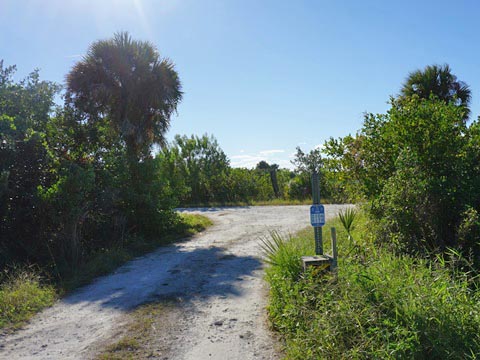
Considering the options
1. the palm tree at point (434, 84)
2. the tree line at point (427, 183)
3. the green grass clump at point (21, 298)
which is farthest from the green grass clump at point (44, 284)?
the palm tree at point (434, 84)

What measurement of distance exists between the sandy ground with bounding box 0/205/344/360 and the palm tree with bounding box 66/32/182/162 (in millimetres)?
5833

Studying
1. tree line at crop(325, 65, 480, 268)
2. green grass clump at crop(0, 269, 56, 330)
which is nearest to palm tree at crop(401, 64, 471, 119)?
tree line at crop(325, 65, 480, 268)

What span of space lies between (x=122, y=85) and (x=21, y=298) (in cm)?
876

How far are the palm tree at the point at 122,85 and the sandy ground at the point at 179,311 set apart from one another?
19.1 feet

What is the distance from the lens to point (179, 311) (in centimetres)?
507

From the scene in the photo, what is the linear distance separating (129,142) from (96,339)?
30.3ft

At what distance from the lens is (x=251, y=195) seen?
963 inches

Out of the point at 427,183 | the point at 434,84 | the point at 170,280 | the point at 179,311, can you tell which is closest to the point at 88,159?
the point at 170,280

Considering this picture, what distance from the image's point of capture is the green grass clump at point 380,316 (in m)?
3.03

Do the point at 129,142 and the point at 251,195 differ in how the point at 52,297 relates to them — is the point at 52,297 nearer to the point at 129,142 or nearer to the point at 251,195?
the point at 129,142

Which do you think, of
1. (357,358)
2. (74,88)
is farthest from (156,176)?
(357,358)

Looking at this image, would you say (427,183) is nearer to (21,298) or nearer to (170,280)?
(170,280)

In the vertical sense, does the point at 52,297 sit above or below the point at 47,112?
below

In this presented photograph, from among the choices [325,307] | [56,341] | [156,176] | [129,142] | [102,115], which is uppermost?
[102,115]
